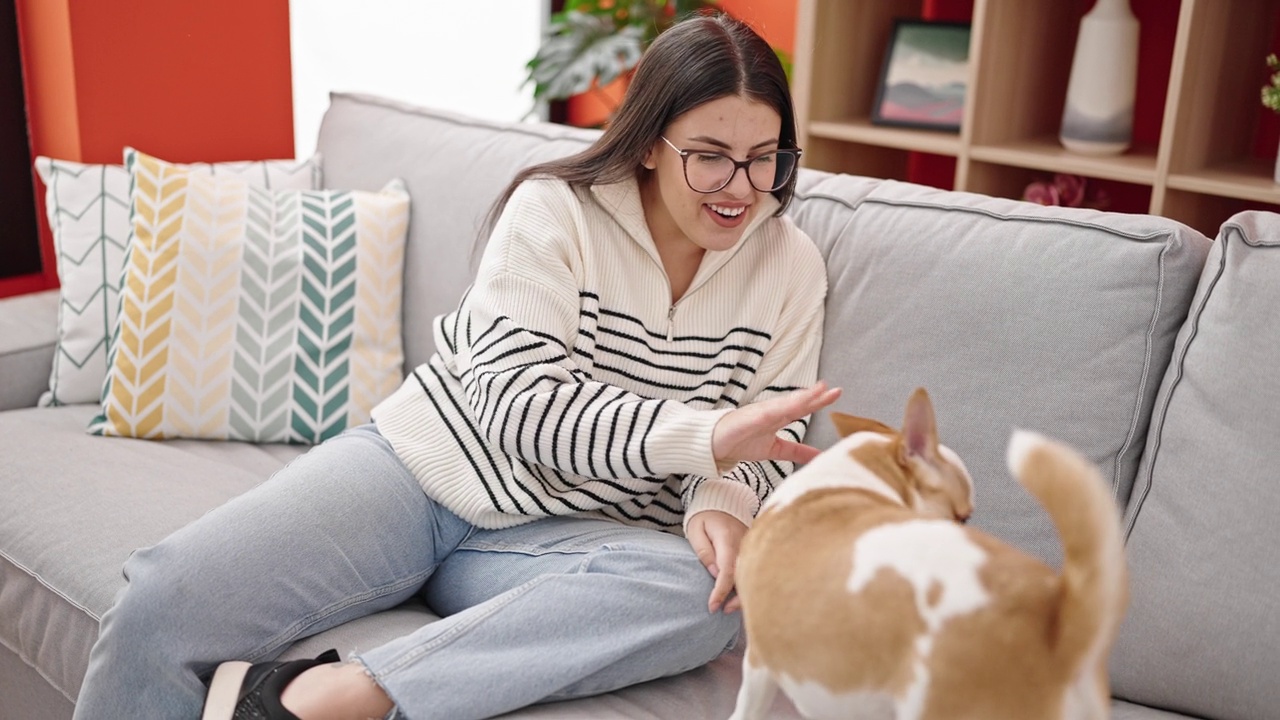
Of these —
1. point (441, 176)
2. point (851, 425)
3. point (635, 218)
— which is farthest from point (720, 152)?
point (441, 176)

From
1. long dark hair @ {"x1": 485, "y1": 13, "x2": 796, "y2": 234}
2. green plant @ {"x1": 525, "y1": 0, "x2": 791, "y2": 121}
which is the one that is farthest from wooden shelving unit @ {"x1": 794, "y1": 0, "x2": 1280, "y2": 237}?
long dark hair @ {"x1": 485, "y1": 13, "x2": 796, "y2": 234}

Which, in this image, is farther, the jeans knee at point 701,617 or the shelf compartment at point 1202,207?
the shelf compartment at point 1202,207

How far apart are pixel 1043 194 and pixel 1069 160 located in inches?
7.1

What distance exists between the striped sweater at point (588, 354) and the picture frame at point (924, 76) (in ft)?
3.50

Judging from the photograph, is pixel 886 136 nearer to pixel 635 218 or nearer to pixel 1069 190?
pixel 1069 190

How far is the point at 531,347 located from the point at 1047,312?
0.63 metres

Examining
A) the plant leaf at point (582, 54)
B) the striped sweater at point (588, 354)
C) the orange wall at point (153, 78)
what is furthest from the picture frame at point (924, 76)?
the orange wall at point (153, 78)

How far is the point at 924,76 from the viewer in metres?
2.48

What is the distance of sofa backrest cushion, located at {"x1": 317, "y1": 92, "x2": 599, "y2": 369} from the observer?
1.91 meters

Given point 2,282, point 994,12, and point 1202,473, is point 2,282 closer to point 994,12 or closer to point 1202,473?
point 994,12

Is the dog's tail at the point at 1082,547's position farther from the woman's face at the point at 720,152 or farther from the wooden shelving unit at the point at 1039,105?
the wooden shelving unit at the point at 1039,105

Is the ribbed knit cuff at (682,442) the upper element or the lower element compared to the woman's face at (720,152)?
lower

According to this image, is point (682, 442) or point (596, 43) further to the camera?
point (596, 43)

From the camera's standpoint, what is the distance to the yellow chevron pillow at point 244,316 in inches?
71.6
